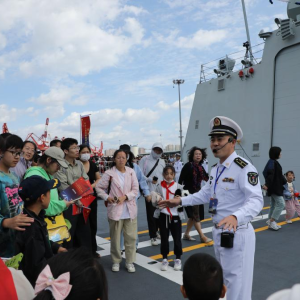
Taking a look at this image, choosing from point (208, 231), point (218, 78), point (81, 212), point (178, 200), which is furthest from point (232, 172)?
point (218, 78)

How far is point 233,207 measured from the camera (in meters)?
2.50

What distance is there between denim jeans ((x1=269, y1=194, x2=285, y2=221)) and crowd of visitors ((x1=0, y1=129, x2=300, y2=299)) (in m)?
0.02

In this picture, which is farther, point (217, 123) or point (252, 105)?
point (252, 105)

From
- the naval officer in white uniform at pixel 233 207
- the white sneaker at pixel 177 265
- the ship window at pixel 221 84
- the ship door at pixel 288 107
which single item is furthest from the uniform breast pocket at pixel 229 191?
the ship window at pixel 221 84

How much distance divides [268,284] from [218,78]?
35.6ft

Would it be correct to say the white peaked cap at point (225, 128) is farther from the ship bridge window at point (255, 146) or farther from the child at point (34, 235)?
the ship bridge window at point (255, 146)

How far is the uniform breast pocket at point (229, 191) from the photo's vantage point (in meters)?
2.49

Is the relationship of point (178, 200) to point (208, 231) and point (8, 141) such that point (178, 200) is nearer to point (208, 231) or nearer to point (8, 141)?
point (8, 141)

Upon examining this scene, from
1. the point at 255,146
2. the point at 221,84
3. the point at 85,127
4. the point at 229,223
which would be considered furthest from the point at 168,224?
the point at 85,127

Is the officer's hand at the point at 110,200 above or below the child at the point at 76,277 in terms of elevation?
below

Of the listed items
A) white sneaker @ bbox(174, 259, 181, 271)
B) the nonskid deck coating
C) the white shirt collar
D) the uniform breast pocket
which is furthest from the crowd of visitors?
the white shirt collar

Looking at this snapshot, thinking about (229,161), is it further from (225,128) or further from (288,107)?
(288,107)

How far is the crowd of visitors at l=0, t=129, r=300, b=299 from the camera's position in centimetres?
124

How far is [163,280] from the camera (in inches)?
147
